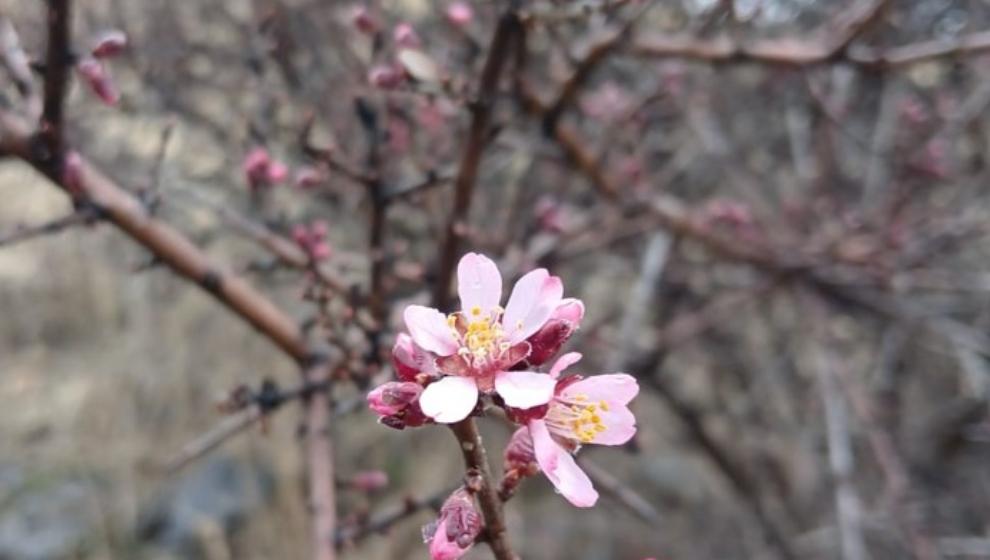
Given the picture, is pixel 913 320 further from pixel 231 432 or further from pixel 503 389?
pixel 503 389

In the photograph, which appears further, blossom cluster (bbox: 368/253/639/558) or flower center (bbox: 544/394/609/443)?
flower center (bbox: 544/394/609/443)

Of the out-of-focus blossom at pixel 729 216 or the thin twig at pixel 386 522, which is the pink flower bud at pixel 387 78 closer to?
the thin twig at pixel 386 522

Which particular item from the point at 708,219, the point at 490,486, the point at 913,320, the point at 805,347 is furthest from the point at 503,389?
the point at 805,347

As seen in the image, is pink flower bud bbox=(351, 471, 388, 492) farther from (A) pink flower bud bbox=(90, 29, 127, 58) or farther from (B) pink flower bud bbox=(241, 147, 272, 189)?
(A) pink flower bud bbox=(90, 29, 127, 58)

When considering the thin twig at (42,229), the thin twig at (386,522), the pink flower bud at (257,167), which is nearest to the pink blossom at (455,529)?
the thin twig at (386,522)

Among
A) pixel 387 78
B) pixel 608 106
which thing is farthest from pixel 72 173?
pixel 608 106

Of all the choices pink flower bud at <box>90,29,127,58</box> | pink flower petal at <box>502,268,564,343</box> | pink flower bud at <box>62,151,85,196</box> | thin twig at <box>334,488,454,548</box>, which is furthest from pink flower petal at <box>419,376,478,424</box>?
pink flower bud at <box>62,151,85,196</box>
